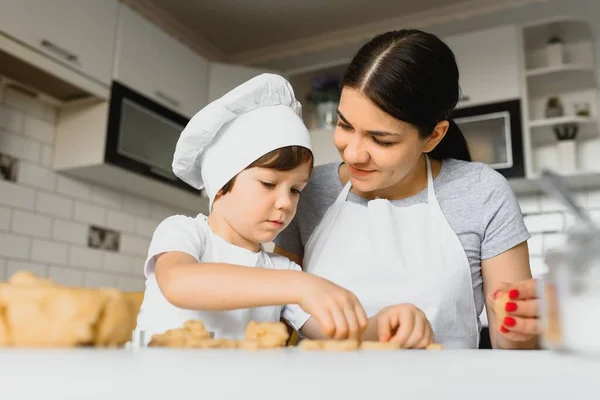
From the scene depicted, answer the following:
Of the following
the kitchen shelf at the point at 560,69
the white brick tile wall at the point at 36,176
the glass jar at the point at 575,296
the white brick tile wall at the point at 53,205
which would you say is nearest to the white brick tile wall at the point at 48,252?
the white brick tile wall at the point at 53,205

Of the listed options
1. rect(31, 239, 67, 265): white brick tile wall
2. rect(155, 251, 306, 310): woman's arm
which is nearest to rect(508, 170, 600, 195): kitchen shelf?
rect(31, 239, 67, 265): white brick tile wall

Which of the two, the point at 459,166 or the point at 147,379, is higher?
the point at 459,166

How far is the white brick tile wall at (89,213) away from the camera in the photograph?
2.87 m

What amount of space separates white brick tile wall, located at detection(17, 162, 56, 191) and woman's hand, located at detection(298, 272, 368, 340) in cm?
229

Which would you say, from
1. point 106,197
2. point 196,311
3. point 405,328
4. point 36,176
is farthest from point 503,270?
point 106,197

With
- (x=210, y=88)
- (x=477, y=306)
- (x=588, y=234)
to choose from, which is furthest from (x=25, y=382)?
(x=210, y=88)

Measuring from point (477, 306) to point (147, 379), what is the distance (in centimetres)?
114

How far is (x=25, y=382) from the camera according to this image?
0.23 meters

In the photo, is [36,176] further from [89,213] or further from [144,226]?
[144,226]

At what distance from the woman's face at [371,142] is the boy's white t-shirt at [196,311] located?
0.88 ft

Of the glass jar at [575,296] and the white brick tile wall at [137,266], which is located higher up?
the white brick tile wall at [137,266]

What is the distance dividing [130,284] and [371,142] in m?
2.26

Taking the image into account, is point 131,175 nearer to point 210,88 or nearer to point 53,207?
point 53,207

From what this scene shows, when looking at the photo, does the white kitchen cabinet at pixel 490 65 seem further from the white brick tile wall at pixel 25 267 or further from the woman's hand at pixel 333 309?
the woman's hand at pixel 333 309
